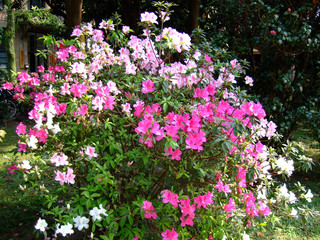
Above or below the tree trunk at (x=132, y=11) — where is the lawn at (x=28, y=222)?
below

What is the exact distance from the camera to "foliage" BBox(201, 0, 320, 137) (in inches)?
153

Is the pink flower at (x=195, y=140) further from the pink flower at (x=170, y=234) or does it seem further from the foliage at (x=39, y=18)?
the foliage at (x=39, y=18)

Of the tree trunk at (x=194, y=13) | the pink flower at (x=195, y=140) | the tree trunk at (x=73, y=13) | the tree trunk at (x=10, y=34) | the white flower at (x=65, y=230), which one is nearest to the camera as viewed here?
the white flower at (x=65, y=230)

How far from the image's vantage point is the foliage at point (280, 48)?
3.88 meters

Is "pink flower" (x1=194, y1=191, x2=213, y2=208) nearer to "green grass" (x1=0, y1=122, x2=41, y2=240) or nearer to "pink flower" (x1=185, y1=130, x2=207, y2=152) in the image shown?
"pink flower" (x1=185, y1=130, x2=207, y2=152)

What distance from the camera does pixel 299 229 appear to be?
11.5ft

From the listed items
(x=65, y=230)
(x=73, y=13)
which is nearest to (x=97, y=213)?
(x=65, y=230)

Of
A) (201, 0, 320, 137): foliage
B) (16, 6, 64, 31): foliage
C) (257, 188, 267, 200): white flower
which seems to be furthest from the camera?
(16, 6, 64, 31): foliage

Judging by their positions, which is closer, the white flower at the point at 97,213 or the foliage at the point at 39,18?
the white flower at the point at 97,213

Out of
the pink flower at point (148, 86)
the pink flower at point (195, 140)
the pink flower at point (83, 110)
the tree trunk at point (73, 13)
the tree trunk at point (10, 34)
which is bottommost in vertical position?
the tree trunk at point (10, 34)

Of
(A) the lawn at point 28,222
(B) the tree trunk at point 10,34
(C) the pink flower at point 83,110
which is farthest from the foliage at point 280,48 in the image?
(B) the tree trunk at point 10,34

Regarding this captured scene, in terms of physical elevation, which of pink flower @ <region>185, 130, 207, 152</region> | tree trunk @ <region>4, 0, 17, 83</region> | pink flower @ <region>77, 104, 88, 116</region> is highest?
pink flower @ <region>77, 104, 88, 116</region>

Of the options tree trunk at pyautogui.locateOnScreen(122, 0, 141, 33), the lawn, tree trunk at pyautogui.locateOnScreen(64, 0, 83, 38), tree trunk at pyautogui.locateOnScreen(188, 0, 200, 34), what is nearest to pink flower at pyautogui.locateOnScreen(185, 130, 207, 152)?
the lawn

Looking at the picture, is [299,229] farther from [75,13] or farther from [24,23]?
[24,23]
